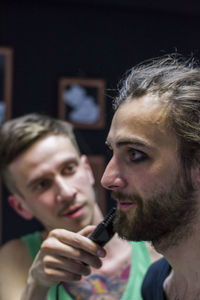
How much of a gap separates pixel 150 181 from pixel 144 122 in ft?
0.35

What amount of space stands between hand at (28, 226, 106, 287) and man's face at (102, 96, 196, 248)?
0.12m

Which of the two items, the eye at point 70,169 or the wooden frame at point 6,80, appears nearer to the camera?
the eye at point 70,169

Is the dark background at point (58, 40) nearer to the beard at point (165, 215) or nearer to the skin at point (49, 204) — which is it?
the skin at point (49, 204)

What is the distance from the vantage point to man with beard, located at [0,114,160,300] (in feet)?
3.32

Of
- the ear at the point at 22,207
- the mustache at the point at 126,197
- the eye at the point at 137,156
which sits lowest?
the ear at the point at 22,207

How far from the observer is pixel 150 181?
2.55 feet

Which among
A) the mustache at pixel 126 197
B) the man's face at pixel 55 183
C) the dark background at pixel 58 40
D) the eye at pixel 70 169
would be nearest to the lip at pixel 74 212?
the man's face at pixel 55 183

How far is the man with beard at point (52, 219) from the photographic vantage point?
3.32 feet

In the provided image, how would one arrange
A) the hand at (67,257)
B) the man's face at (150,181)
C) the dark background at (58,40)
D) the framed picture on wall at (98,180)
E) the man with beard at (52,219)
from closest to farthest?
the man's face at (150,181) < the hand at (67,257) < the man with beard at (52,219) < the framed picture on wall at (98,180) < the dark background at (58,40)

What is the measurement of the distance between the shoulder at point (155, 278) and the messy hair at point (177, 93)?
315mm

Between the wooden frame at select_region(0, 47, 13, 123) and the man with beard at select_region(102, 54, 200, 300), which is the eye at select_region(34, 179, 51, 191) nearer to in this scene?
the man with beard at select_region(102, 54, 200, 300)

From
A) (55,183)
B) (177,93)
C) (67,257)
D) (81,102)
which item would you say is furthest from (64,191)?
(81,102)

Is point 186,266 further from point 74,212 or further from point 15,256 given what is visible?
point 15,256

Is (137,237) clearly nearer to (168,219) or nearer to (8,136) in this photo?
(168,219)
